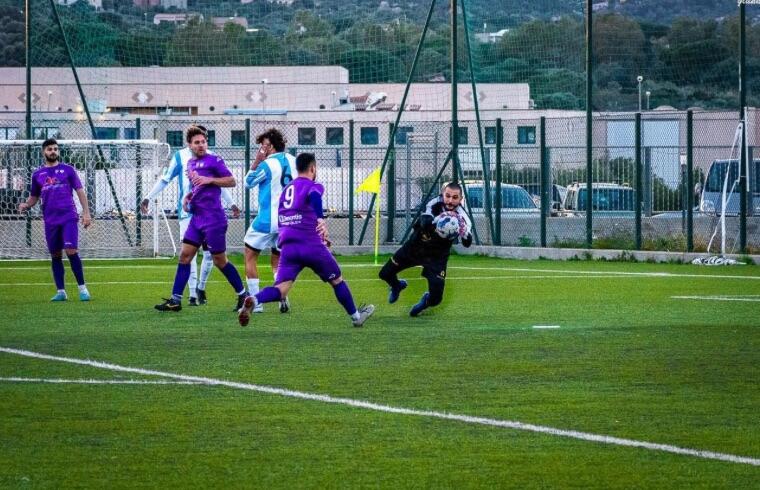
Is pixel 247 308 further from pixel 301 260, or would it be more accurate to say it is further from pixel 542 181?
pixel 542 181

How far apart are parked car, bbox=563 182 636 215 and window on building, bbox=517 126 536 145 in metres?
2.27

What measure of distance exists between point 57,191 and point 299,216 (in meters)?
5.38

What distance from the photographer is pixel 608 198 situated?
28516 mm

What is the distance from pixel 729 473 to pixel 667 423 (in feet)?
4.48

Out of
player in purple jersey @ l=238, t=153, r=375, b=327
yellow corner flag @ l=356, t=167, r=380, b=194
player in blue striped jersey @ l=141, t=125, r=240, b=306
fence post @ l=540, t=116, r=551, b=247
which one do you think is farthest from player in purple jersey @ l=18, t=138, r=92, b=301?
fence post @ l=540, t=116, r=551, b=247

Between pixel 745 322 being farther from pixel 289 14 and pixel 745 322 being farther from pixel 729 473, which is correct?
pixel 289 14

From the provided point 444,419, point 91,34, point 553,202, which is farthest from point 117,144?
point 444,419

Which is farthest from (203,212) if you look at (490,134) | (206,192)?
(490,134)

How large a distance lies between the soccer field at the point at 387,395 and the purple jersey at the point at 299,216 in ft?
3.00

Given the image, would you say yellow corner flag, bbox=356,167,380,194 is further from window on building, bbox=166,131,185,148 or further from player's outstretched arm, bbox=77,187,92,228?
window on building, bbox=166,131,185,148

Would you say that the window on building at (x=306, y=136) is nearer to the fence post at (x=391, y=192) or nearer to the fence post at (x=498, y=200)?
the fence post at (x=391, y=192)

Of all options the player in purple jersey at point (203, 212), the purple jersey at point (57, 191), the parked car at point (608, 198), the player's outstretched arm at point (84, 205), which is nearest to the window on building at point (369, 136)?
the parked car at point (608, 198)

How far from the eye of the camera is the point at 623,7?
3159 cm

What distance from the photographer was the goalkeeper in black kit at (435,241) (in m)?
15.2
